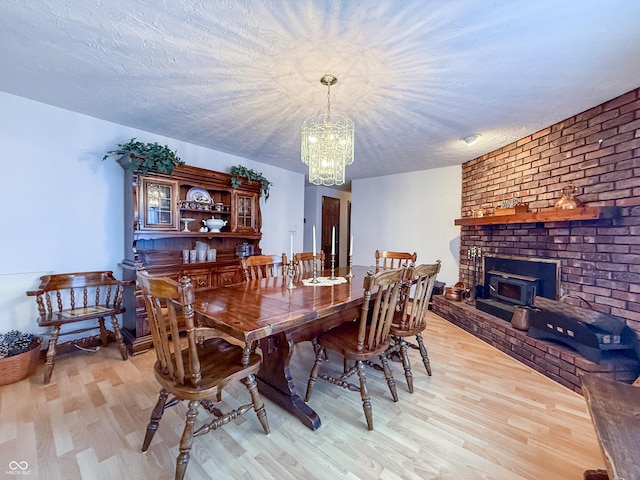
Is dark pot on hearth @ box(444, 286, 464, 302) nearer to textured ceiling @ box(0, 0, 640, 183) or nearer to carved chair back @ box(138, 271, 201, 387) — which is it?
textured ceiling @ box(0, 0, 640, 183)

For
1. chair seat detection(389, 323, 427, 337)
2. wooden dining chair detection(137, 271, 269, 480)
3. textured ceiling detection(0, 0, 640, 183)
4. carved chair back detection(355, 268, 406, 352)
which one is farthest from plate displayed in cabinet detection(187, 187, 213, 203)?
chair seat detection(389, 323, 427, 337)

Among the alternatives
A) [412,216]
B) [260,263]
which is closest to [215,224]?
[260,263]

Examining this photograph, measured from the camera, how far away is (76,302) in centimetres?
264

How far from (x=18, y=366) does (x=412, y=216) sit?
5067 millimetres

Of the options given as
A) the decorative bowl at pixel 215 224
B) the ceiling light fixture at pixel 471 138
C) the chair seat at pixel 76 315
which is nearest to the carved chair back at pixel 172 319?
the chair seat at pixel 76 315

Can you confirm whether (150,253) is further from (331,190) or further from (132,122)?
(331,190)

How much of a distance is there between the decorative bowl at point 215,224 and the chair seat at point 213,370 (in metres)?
1.97

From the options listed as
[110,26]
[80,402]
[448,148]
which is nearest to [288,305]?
[80,402]

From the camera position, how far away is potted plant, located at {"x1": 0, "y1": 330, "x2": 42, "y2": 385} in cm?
201

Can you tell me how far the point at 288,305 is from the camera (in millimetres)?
1605

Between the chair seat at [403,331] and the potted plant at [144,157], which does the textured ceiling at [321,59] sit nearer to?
the potted plant at [144,157]

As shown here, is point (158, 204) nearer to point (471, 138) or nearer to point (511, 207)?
point (471, 138)

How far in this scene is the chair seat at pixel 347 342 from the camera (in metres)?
1.69

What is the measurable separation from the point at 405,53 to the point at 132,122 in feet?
9.01
